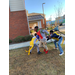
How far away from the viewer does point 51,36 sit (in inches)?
155

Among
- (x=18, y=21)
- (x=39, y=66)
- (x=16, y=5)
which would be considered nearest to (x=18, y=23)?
(x=18, y=21)

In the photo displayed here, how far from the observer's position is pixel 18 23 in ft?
32.9

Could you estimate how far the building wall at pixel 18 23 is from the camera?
9.81 m

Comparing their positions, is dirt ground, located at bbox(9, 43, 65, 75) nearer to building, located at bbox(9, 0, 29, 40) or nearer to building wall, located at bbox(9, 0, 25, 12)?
building, located at bbox(9, 0, 29, 40)

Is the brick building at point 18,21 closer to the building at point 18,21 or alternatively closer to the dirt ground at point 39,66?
the building at point 18,21

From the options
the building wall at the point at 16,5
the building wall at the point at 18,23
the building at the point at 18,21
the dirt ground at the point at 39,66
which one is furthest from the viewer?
the building wall at the point at 18,23

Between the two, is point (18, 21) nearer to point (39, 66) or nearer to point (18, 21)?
point (18, 21)

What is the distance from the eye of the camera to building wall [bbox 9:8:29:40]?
9812 mm

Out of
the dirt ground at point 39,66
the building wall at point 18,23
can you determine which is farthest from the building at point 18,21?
the dirt ground at point 39,66

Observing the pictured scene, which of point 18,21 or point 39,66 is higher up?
point 18,21

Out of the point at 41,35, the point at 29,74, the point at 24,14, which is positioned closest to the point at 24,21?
the point at 24,14

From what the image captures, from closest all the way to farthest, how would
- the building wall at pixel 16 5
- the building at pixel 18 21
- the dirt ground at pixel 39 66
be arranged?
the dirt ground at pixel 39 66, the building wall at pixel 16 5, the building at pixel 18 21
